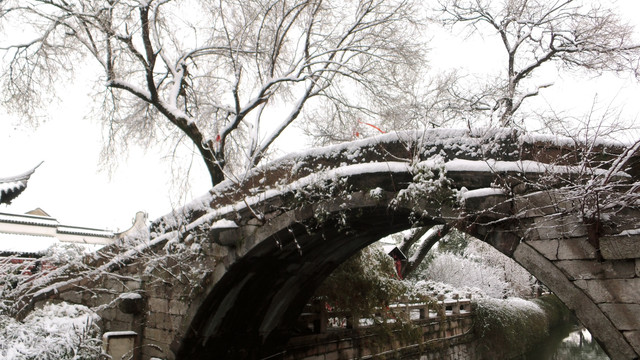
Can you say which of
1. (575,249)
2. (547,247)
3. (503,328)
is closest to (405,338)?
(503,328)

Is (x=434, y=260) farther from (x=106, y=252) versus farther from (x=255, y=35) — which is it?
(x=106, y=252)

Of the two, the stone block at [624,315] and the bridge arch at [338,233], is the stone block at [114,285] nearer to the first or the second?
the bridge arch at [338,233]

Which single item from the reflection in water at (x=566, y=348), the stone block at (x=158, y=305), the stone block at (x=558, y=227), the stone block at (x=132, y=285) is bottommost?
the reflection in water at (x=566, y=348)

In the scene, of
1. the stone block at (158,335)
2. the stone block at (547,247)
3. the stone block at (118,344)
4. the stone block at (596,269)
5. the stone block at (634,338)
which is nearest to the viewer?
the stone block at (634,338)

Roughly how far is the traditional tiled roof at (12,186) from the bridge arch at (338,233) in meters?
4.63

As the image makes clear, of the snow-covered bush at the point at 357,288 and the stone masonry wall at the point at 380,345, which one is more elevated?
the snow-covered bush at the point at 357,288

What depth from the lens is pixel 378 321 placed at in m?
9.04

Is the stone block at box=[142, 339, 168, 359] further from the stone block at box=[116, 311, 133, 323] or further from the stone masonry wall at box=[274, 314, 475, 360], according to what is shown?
the stone masonry wall at box=[274, 314, 475, 360]

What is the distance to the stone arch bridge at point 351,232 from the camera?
3424 millimetres

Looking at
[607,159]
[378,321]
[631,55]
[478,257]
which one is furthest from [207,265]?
[478,257]

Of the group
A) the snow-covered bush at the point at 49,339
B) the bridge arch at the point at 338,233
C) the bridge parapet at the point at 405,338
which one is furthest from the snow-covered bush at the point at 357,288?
the snow-covered bush at the point at 49,339

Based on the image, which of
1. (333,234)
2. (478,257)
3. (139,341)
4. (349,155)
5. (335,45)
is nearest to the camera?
(349,155)

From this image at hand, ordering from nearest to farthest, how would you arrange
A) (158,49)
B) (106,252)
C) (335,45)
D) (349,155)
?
(349,155)
(106,252)
(158,49)
(335,45)

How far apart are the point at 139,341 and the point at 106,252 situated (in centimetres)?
165
